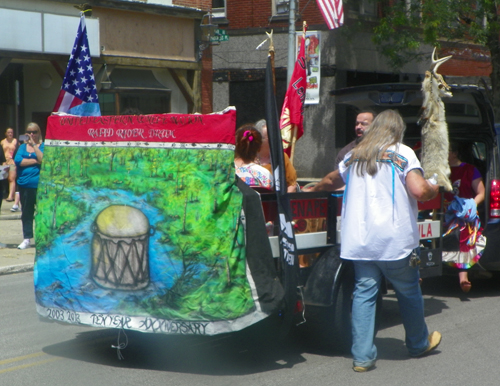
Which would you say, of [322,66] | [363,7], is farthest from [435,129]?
[363,7]

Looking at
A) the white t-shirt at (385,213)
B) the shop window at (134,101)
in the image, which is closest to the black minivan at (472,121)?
the white t-shirt at (385,213)

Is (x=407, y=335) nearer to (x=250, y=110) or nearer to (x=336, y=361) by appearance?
(x=336, y=361)

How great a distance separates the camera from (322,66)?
74.9ft

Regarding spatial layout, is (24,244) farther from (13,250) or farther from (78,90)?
(78,90)

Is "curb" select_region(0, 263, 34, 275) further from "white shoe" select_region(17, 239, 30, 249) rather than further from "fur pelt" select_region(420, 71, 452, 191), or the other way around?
"fur pelt" select_region(420, 71, 452, 191)

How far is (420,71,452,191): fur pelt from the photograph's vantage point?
23.3 ft

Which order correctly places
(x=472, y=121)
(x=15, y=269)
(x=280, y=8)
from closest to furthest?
(x=472, y=121)
(x=15, y=269)
(x=280, y=8)

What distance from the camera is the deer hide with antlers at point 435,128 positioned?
7.11m

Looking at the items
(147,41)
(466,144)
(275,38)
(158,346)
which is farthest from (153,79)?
(158,346)

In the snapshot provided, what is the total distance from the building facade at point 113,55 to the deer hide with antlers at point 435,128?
10546 mm

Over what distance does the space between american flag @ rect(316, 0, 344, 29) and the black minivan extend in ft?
29.5

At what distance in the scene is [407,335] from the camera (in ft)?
18.4

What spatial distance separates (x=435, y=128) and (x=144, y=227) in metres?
3.42

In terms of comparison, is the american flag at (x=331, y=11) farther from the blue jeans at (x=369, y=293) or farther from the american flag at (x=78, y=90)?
the blue jeans at (x=369, y=293)
